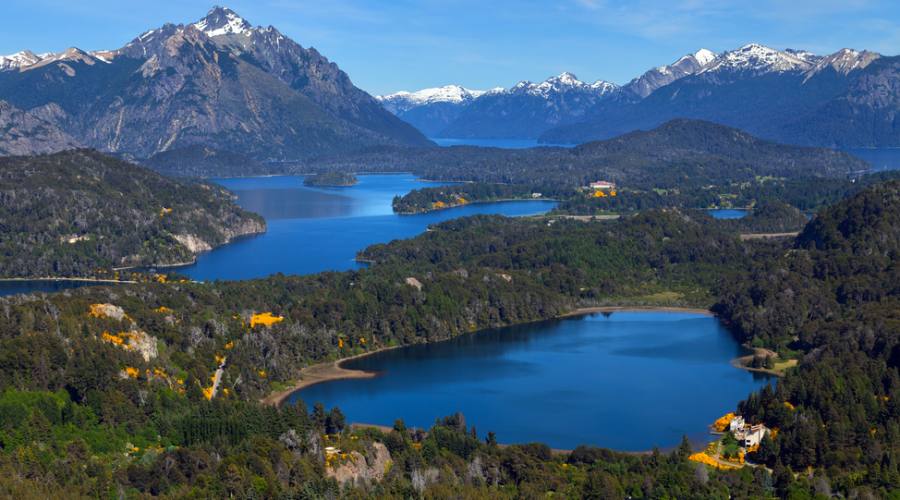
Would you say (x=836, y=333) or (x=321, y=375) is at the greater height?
(x=836, y=333)

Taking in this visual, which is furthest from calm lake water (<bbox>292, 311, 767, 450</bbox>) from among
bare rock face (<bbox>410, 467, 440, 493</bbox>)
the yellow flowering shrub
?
bare rock face (<bbox>410, 467, 440, 493</bbox>)

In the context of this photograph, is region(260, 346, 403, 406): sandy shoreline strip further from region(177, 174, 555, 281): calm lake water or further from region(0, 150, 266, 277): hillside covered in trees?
region(0, 150, 266, 277): hillside covered in trees

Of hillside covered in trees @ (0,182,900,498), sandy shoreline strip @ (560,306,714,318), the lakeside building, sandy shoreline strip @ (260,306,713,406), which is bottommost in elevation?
sandy shoreline strip @ (260,306,713,406)

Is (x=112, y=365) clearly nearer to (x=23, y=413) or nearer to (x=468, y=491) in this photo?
(x=23, y=413)

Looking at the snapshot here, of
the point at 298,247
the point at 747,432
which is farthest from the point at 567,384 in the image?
the point at 298,247

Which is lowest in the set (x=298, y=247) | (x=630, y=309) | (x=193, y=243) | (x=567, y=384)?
(x=567, y=384)

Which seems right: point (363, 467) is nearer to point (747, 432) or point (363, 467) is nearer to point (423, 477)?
point (423, 477)

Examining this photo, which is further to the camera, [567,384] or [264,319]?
[264,319]
